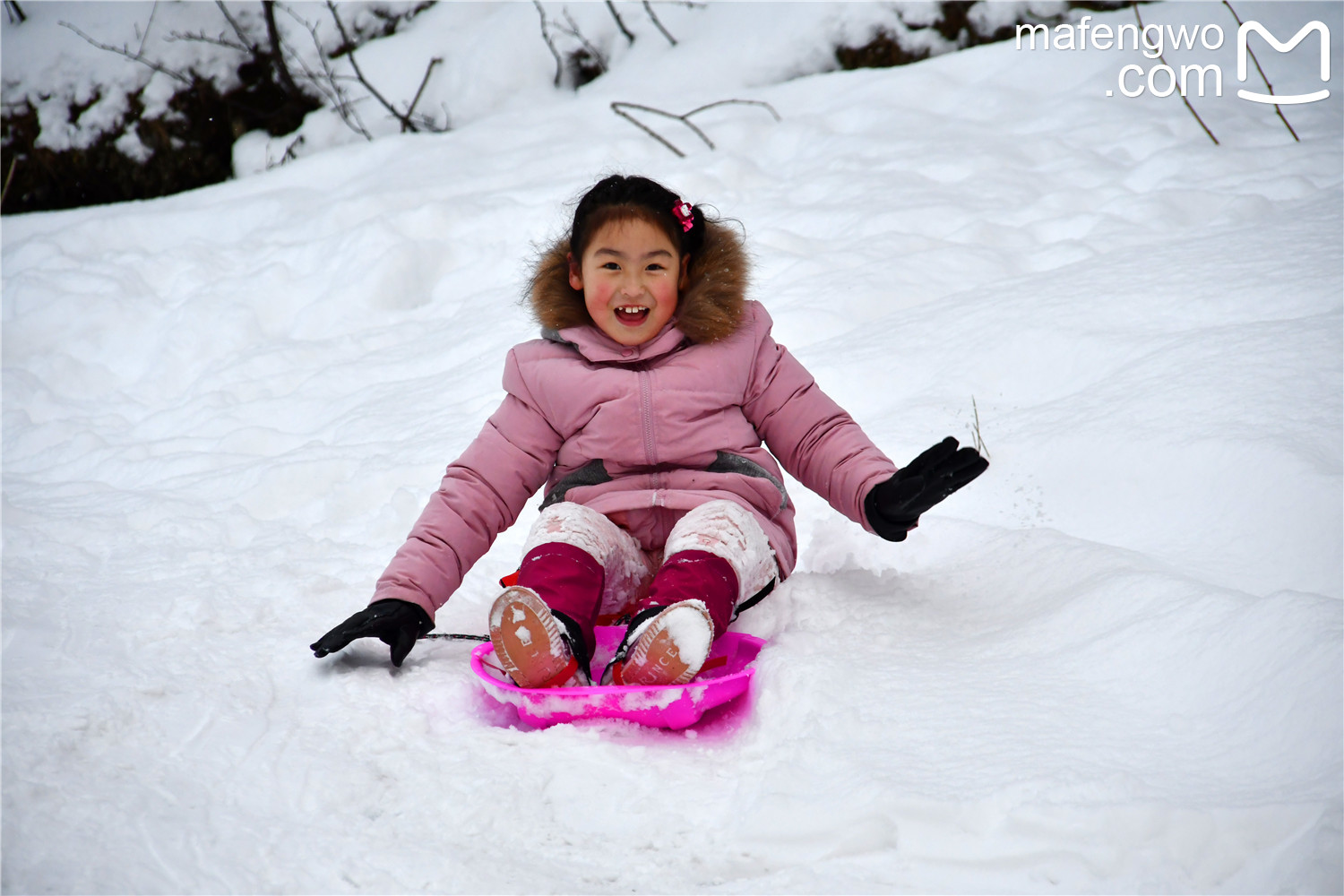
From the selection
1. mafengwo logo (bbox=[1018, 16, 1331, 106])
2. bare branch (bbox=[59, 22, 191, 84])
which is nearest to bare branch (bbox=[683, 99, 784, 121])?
mafengwo logo (bbox=[1018, 16, 1331, 106])

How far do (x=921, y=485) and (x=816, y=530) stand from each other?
0.67 meters

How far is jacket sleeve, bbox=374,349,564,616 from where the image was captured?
1860 mm

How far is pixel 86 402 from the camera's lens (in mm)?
3818

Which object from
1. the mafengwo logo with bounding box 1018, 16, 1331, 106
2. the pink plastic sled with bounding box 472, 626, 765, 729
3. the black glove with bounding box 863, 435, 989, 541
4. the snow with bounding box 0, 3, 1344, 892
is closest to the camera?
the snow with bounding box 0, 3, 1344, 892

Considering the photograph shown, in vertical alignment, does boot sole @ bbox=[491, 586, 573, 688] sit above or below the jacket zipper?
below

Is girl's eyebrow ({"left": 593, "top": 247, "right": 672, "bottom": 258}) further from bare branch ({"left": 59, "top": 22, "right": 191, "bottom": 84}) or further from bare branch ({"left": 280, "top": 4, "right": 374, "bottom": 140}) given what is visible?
bare branch ({"left": 59, "top": 22, "right": 191, "bottom": 84})

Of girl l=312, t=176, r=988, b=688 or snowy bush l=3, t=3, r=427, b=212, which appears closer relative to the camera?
girl l=312, t=176, r=988, b=688

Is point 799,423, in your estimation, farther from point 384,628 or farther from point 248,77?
point 248,77

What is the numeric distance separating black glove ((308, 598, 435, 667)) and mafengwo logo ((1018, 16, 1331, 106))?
424cm

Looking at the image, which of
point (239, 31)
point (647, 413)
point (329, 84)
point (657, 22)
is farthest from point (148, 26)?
point (647, 413)

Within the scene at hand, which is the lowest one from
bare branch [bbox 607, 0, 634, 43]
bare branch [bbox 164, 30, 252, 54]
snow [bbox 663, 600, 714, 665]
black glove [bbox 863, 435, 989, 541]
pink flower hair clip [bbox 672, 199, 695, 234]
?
snow [bbox 663, 600, 714, 665]

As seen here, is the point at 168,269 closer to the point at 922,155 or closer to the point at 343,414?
the point at 343,414

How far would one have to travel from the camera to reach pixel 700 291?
203 centimetres

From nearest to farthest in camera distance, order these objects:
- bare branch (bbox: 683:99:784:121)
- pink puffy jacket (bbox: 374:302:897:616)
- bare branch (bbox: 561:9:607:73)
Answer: pink puffy jacket (bbox: 374:302:897:616) → bare branch (bbox: 683:99:784:121) → bare branch (bbox: 561:9:607:73)
